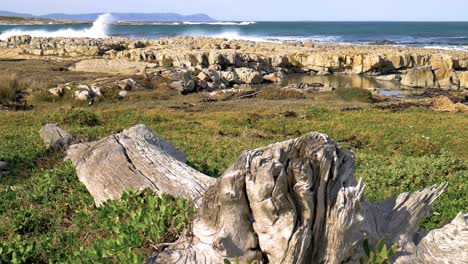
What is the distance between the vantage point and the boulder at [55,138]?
1196cm

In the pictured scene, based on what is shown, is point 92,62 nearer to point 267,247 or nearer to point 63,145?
Answer: point 63,145

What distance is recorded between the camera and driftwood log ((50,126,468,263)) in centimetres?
393

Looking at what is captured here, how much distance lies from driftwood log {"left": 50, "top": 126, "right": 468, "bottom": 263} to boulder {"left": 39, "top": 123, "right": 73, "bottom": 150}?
8.43m

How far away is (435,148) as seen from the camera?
1703 centimetres

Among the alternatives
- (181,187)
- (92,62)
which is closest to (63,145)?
(181,187)

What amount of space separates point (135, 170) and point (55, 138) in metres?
5.66

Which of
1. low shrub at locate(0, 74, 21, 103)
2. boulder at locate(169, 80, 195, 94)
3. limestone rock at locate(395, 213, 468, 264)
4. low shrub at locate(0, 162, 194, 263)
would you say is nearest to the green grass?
low shrub at locate(0, 162, 194, 263)

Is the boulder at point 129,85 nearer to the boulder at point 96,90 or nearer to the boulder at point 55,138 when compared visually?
the boulder at point 96,90

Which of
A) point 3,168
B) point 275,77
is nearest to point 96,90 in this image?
point 3,168

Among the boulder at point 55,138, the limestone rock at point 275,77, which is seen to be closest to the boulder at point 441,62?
the limestone rock at point 275,77

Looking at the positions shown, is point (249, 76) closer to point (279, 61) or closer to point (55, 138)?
point (279, 61)

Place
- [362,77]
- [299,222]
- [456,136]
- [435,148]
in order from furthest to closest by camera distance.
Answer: [362,77] < [456,136] < [435,148] < [299,222]

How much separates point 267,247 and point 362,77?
5578cm

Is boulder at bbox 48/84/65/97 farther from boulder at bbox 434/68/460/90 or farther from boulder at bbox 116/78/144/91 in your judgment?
boulder at bbox 434/68/460/90
